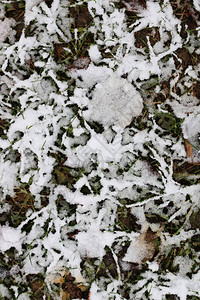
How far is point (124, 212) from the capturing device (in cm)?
153

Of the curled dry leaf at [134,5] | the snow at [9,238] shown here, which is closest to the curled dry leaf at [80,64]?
the curled dry leaf at [134,5]

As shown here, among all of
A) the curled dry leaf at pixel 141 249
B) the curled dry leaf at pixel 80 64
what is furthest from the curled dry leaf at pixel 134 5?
the curled dry leaf at pixel 141 249

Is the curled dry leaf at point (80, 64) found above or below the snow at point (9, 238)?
above

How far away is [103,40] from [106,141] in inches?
22.4

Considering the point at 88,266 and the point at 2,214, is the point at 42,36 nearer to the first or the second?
the point at 2,214

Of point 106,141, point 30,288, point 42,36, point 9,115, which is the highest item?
point 42,36

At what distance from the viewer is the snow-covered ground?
1.51 m

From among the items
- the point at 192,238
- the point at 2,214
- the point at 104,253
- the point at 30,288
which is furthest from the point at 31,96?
the point at 192,238

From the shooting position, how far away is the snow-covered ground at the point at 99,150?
1514 millimetres

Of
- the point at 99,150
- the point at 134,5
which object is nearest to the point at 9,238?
the point at 99,150

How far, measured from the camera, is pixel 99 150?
152cm

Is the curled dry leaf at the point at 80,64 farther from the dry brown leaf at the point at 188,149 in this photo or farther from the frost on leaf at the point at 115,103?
the dry brown leaf at the point at 188,149

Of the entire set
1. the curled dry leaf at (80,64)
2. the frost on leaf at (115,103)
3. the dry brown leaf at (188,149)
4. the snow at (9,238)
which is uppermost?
the curled dry leaf at (80,64)

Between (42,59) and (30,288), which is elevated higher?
(42,59)
